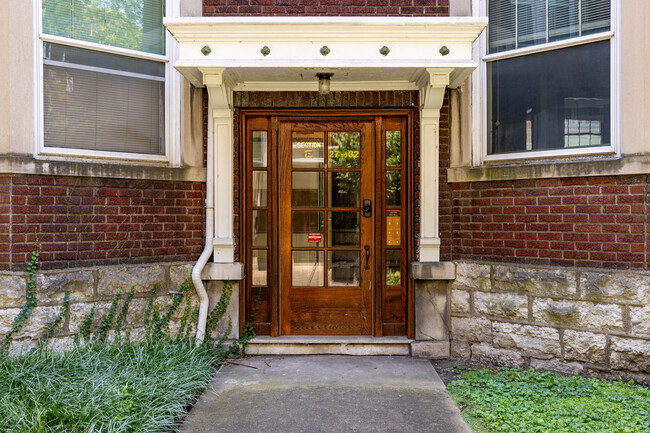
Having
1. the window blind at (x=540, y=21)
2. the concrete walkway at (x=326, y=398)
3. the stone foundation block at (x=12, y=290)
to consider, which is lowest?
the concrete walkway at (x=326, y=398)

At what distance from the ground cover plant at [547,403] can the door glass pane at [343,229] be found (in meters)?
1.67

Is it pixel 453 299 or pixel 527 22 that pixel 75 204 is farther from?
pixel 527 22

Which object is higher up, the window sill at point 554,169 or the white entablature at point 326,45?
the white entablature at point 326,45

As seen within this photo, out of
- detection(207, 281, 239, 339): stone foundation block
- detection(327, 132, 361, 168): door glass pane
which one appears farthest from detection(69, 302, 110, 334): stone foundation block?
detection(327, 132, 361, 168): door glass pane

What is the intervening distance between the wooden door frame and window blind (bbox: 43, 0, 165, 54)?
1.13 m

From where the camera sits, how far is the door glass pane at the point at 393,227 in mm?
4992

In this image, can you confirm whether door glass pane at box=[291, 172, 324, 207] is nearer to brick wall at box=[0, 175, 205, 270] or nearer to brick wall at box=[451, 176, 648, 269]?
brick wall at box=[0, 175, 205, 270]

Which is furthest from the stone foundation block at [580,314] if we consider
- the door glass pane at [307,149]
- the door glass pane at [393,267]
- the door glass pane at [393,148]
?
the door glass pane at [307,149]

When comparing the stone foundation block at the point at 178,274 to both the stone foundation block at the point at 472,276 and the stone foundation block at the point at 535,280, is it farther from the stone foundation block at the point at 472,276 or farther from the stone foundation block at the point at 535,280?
the stone foundation block at the point at 535,280

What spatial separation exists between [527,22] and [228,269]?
3714 millimetres

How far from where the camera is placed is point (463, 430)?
3234 mm

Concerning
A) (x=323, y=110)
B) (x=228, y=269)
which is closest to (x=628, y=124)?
(x=323, y=110)

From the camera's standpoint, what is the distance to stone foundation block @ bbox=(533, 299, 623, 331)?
411 cm

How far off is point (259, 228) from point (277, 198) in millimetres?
375
